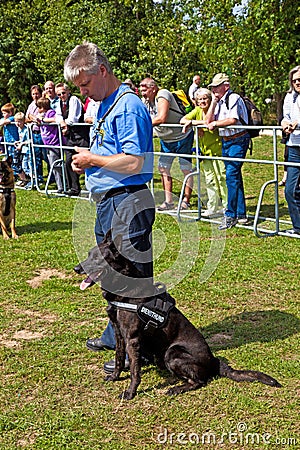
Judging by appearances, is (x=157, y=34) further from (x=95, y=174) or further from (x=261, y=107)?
(x=95, y=174)

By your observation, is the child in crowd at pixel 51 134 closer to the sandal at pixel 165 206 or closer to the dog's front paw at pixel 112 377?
the sandal at pixel 165 206

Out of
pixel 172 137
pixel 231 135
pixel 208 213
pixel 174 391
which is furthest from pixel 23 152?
pixel 174 391

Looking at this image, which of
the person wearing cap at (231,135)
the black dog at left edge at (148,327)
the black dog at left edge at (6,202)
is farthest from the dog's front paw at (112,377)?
the black dog at left edge at (6,202)

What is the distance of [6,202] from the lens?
29.8 feet

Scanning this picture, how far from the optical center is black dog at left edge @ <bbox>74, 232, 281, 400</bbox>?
4.06 meters

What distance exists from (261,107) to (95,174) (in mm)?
15209

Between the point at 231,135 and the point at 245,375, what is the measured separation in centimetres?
492

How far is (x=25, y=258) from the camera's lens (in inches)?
310

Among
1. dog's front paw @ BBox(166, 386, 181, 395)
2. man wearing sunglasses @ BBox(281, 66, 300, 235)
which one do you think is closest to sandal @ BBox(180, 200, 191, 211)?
man wearing sunglasses @ BBox(281, 66, 300, 235)

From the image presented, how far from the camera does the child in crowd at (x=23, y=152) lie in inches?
517

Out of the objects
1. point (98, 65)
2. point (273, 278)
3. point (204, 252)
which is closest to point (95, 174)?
point (98, 65)

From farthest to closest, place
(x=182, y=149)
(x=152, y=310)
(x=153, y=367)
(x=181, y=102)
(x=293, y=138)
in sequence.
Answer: (x=181, y=102) < (x=182, y=149) < (x=293, y=138) < (x=153, y=367) < (x=152, y=310)

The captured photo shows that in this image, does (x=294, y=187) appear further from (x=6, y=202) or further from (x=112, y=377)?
(x=112, y=377)

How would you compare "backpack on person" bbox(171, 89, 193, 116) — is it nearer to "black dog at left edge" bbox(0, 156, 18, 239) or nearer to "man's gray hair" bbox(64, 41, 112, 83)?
"black dog at left edge" bbox(0, 156, 18, 239)
